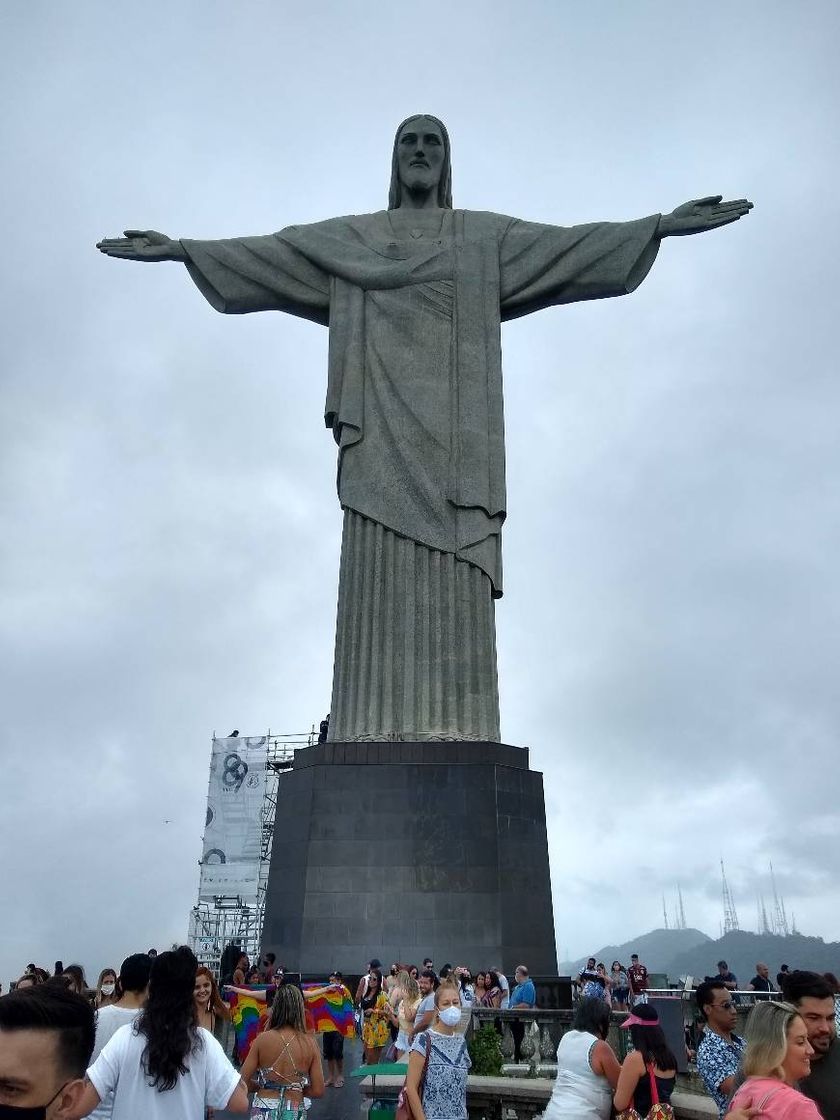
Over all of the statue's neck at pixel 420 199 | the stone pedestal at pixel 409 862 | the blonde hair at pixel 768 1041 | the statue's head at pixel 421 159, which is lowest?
the blonde hair at pixel 768 1041

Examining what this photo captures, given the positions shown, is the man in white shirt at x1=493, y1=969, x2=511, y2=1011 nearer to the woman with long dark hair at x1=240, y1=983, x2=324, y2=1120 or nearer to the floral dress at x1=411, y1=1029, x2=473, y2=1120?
the floral dress at x1=411, y1=1029, x2=473, y2=1120

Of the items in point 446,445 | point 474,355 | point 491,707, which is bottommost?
point 491,707

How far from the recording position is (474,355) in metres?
15.2

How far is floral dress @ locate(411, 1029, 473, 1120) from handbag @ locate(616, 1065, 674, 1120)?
1.05 m

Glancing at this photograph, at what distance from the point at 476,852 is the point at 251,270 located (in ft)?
32.8

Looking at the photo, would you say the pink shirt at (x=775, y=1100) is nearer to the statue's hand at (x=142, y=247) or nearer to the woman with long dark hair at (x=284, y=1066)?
the woman with long dark hair at (x=284, y=1066)

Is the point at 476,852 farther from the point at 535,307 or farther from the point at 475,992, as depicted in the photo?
the point at 535,307

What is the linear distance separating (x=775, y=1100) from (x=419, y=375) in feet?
41.5

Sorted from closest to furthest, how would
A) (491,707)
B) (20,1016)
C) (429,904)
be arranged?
(20,1016) < (429,904) < (491,707)

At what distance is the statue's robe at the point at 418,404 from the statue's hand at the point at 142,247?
36cm

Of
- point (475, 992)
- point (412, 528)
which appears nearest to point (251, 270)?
point (412, 528)

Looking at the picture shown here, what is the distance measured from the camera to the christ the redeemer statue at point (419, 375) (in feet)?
45.0

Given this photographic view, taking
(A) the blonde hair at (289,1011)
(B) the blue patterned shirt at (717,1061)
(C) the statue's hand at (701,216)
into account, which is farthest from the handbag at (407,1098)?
(C) the statue's hand at (701,216)

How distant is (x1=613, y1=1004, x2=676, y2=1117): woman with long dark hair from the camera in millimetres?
4809
